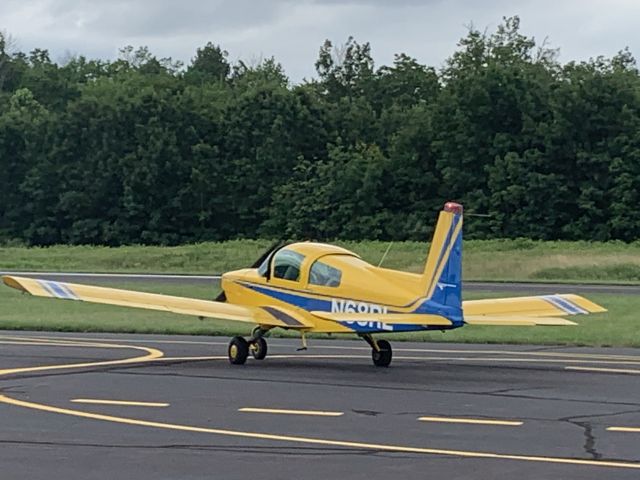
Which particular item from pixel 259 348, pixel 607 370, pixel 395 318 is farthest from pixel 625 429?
pixel 259 348

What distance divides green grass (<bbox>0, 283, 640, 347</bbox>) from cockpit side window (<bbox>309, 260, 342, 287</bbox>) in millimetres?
6166

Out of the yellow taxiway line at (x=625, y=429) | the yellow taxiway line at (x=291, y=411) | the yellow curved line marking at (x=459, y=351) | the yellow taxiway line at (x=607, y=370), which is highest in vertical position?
the yellow taxiway line at (x=625, y=429)

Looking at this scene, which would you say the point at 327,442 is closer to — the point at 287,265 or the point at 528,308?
the point at 287,265

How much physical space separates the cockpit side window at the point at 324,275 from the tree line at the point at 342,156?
4590cm

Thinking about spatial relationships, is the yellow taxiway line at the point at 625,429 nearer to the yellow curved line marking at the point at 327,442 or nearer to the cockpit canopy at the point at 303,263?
the yellow curved line marking at the point at 327,442

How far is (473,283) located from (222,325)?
16556 millimetres

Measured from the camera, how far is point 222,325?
2827 cm

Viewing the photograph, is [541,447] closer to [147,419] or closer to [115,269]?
[147,419]

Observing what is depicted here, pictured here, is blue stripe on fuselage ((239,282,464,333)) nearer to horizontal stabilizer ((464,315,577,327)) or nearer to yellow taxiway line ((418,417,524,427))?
horizontal stabilizer ((464,315,577,327))

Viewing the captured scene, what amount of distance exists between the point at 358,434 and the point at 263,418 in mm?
1494

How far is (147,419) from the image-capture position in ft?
44.1

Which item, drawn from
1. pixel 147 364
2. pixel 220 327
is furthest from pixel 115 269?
pixel 147 364

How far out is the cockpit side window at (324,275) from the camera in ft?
61.1

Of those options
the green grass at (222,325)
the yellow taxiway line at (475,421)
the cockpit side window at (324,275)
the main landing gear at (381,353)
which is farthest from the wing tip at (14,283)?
the yellow taxiway line at (475,421)
